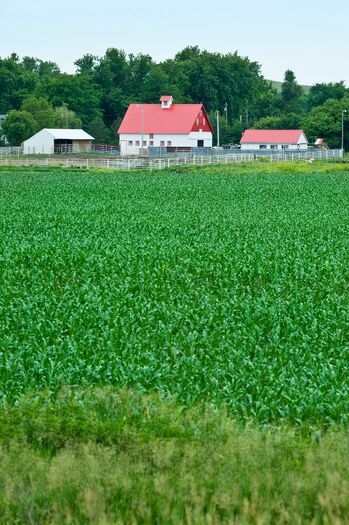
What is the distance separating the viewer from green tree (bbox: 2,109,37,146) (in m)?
98.4

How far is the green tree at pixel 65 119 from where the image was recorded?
10425cm

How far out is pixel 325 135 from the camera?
109 metres

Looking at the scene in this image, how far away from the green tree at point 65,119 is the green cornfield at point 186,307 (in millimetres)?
72098

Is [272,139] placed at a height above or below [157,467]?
above

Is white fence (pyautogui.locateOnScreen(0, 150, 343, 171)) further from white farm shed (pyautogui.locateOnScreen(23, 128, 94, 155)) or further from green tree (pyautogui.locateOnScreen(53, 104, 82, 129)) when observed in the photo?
green tree (pyautogui.locateOnScreen(53, 104, 82, 129))

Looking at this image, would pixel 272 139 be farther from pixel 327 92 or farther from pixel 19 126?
pixel 19 126

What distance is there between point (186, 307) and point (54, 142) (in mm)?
82466

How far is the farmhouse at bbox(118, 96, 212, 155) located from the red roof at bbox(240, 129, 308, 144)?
11316 millimetres

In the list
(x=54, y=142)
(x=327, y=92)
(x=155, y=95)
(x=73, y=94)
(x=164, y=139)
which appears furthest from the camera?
(x=327, y=92)

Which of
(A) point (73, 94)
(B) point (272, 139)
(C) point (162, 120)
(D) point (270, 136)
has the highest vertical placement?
(A) point (73, 94)

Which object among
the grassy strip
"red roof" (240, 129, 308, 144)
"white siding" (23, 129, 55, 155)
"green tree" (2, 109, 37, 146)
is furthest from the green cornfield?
"red roof" (240, 129, 308, 144)

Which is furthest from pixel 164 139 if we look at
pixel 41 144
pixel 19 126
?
pixel 19 126

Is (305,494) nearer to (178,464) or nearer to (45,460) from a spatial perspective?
(178,464)

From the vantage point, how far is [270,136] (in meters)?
115
